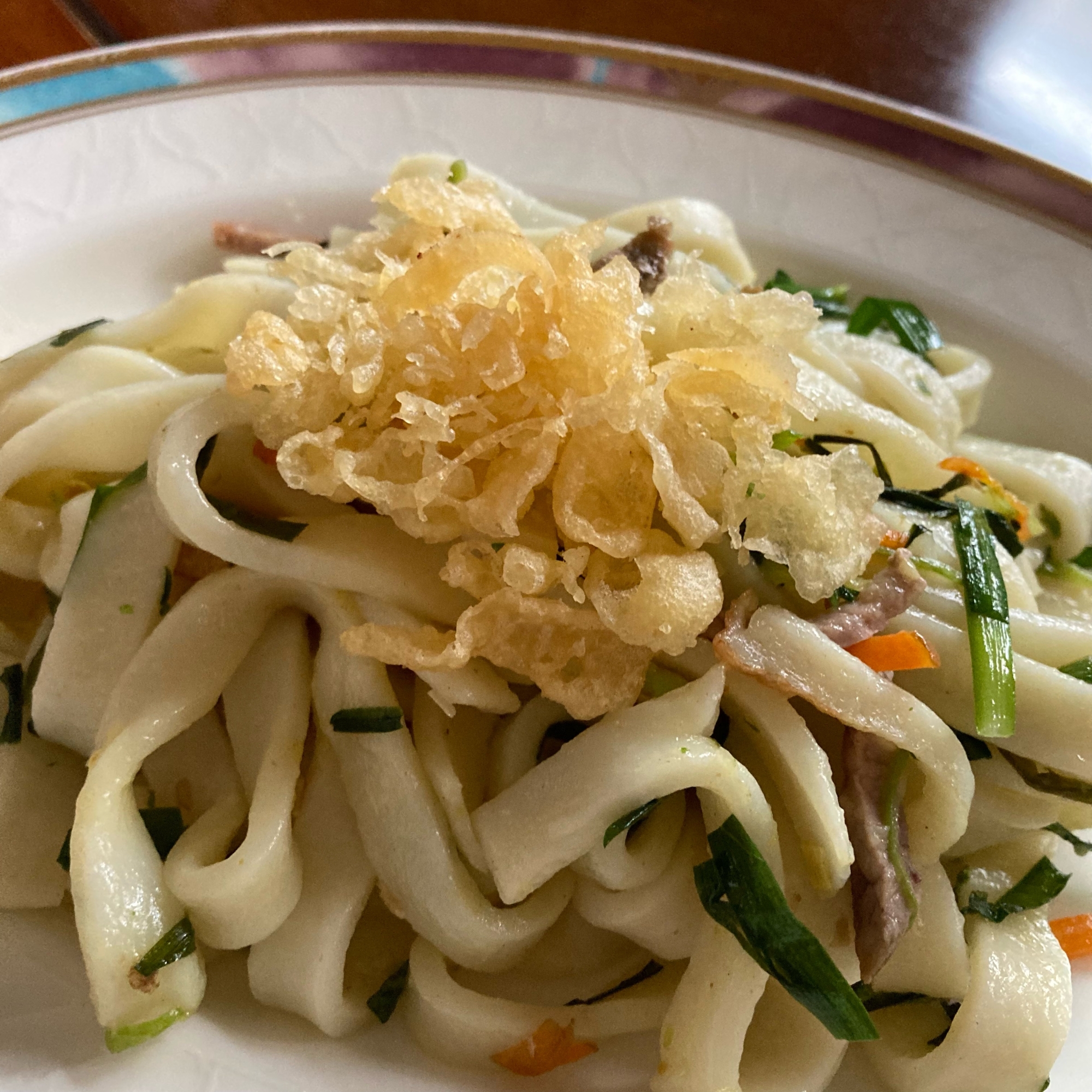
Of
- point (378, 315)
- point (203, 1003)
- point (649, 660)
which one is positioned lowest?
point (203, 1003)

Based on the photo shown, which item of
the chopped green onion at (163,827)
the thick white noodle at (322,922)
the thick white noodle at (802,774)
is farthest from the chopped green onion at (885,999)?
the chopped green onion at (163,827)

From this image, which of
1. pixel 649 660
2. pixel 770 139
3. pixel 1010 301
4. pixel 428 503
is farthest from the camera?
pixel 770 139

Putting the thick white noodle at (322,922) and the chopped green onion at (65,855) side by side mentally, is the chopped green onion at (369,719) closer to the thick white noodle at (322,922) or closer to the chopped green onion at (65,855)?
the thick white noodle at (322,922)

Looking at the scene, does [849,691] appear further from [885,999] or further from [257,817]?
[257,817]

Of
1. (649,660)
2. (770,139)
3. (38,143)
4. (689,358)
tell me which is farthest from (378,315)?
(770,139)

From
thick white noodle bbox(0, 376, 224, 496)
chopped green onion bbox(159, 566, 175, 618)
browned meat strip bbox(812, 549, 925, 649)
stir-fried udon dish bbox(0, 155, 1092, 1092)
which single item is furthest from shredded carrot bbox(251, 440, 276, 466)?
browned meat strip bbox(812, 549, 925, 649)

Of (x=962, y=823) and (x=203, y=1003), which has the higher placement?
(x=962, y=823)

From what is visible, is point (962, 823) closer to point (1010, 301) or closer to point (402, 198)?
point (402, 198)

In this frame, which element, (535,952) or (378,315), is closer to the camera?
(378,315)
